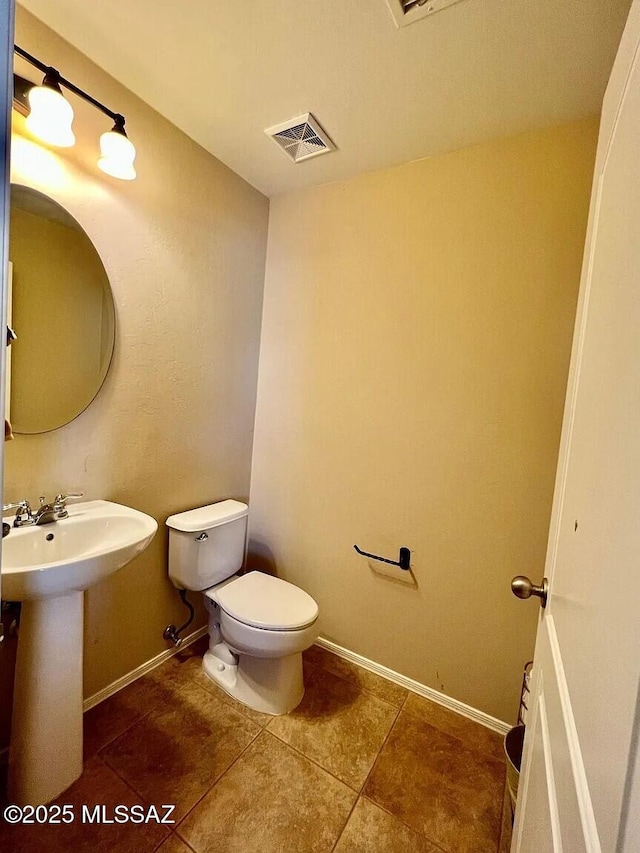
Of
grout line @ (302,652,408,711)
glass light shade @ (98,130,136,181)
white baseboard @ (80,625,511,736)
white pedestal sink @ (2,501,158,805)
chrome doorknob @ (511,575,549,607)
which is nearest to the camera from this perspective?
chrome doorknob @ (511,575,549,607)

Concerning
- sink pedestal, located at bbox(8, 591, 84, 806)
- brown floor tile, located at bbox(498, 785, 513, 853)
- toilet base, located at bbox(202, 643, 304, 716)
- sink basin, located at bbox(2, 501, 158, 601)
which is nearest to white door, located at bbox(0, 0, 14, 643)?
sink basin, located at bbox(2, 501, 158, 601)

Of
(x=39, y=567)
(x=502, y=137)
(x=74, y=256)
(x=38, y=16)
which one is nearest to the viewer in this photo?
(x=39, y=567)

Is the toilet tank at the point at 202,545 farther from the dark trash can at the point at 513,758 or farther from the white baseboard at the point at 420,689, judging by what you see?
the dark trash can at the point at 513,758

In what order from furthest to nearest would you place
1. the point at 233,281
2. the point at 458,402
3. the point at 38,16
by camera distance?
1. the point at 233,281
2. the point at 458,402
3. the point at 38,16

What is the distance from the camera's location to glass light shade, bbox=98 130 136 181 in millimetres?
1165

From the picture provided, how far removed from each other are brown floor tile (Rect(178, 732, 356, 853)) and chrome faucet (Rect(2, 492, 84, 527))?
101 centimetres

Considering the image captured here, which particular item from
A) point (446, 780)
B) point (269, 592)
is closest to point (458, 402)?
point (269, 592)

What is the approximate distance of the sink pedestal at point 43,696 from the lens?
3.53 ft

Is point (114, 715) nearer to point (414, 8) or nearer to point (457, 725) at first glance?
point (457, 725)

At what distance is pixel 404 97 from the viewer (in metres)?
1.29

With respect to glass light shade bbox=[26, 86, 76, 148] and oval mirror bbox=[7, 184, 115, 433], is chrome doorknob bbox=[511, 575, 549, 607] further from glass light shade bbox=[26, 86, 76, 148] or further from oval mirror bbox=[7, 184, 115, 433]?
glass light shade bbox=[26, 86, 76, 148]

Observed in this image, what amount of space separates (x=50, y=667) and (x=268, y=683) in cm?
81

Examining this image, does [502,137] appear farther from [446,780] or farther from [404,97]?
[446,780]

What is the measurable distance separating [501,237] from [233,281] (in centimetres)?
122
